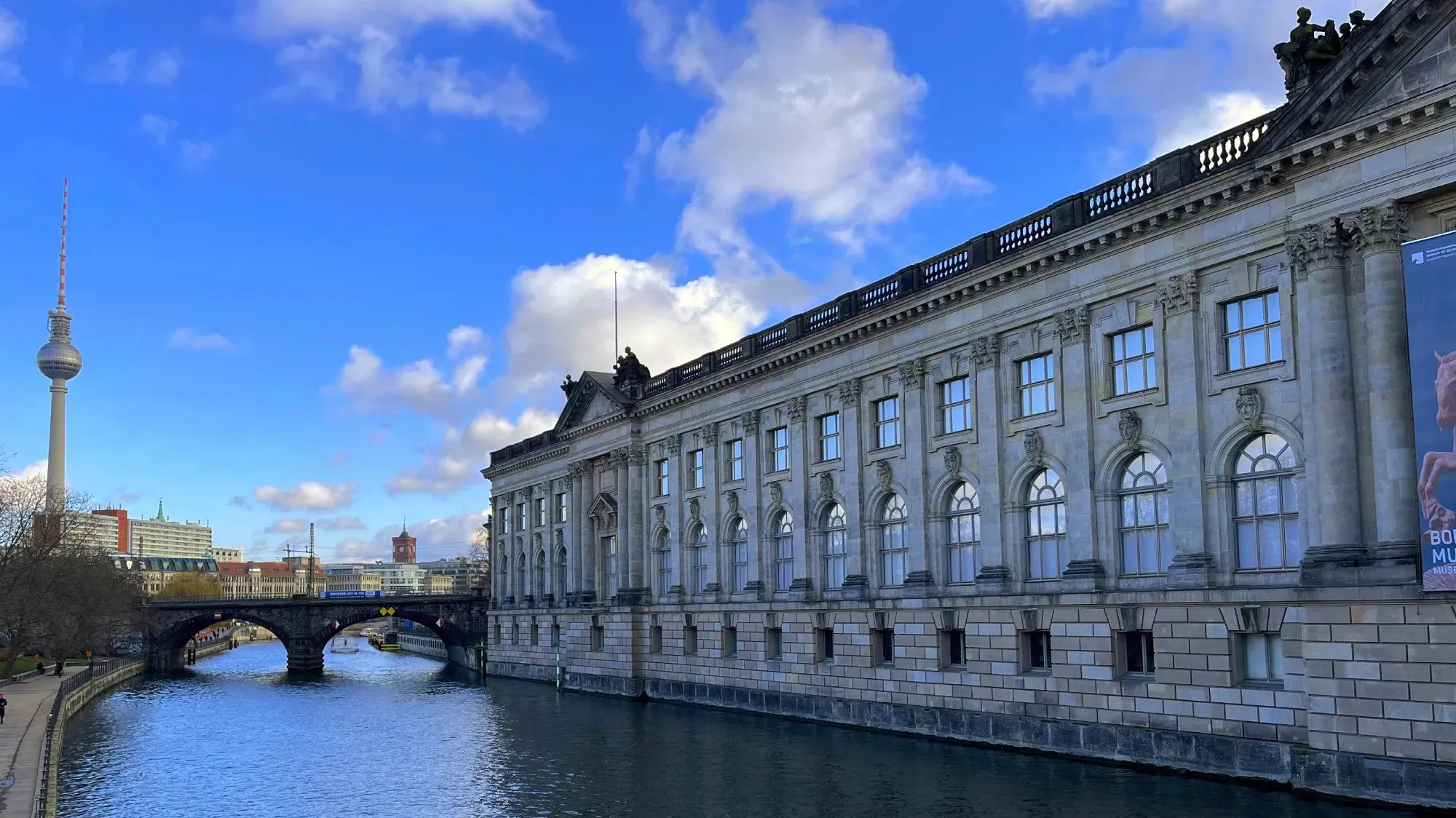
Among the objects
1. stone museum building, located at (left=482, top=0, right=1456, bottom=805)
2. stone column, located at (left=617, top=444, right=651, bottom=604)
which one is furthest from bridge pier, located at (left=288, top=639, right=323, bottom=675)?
stone museum building, located at (left=482, top=0, right=1456, bottom=805)

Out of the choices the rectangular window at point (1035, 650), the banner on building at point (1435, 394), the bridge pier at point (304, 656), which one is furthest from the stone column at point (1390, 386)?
the bridge pier at point (304, 656)

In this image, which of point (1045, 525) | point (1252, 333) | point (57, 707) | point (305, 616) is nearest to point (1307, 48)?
point (1252, 333)

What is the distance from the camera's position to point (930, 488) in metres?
50.0

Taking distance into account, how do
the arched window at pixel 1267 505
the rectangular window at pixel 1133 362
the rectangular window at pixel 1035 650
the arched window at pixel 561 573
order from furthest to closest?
the arched window at pixel 561 573 < the rectangular window at pixel 1035 650 < the rectangular window at pixel 1133 362 < the arched window at pixel 1267 505

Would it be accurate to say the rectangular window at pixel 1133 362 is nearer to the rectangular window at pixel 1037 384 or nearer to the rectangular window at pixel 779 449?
the rectangular window at pixel 1037 384

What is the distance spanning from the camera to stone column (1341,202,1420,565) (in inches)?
1193

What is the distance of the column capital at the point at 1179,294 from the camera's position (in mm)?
38344

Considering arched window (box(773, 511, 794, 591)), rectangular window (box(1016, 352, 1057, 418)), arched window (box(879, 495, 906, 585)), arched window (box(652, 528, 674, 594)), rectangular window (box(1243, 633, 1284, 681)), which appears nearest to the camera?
rectangular window (box(1243, 633, 1284, 681))

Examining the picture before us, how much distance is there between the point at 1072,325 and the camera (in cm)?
4309

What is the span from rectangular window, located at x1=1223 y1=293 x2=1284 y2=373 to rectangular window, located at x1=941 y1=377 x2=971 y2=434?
12012 mm

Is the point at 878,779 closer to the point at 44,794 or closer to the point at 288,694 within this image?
the point at 44,794

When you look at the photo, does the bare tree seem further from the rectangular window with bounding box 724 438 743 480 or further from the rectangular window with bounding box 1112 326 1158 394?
the rectangular window with bounding box 1112 326 1158 394

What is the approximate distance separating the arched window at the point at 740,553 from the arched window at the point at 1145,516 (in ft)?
84.8

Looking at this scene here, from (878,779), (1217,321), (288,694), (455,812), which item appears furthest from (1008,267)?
(288,694)
